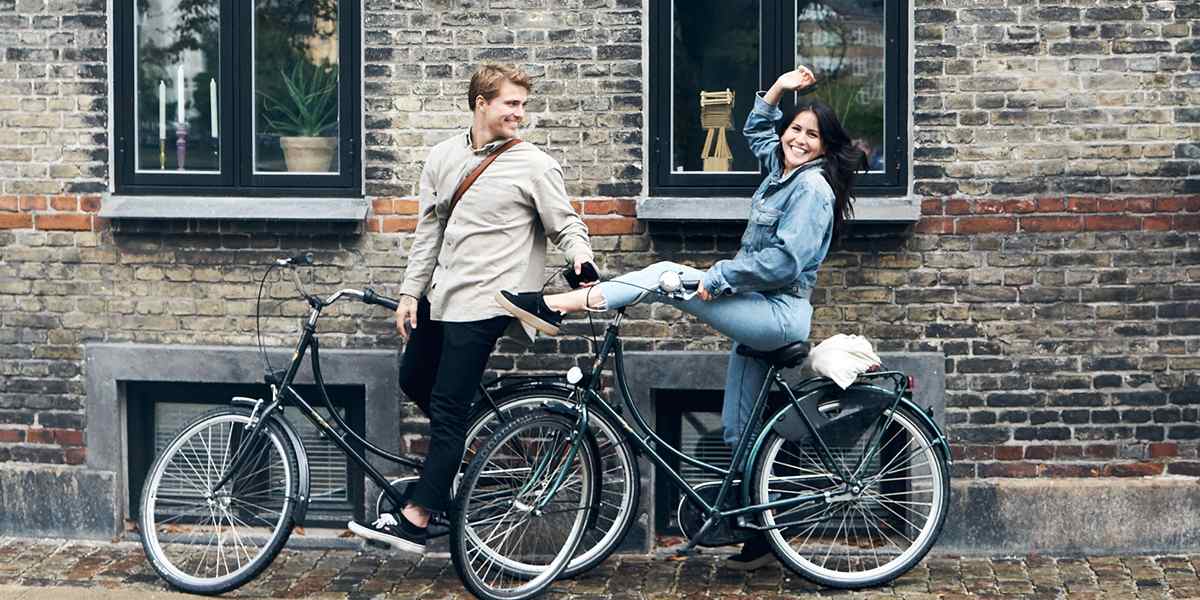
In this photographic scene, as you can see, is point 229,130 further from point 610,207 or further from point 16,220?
point 610,207

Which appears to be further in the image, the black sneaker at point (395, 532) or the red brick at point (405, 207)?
the red brick at point (405, 207)

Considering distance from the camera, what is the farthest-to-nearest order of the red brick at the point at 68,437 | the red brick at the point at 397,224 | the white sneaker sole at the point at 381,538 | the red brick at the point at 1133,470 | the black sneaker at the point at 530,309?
the red brick at the point at 68,437, the red brick at the point at 397,224, the red brick at the point at 1133,470, the white sneaker sole at the point at 381,538, the black sneaker at the point at 530,309

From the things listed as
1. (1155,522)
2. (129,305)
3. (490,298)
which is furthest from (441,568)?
(1155,522)

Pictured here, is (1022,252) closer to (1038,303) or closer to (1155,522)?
(1038,303)

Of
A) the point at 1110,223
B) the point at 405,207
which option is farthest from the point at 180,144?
the point at 1110,223

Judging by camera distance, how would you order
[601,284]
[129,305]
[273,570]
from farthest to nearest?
[129,305]
[273,570]
[601,284]

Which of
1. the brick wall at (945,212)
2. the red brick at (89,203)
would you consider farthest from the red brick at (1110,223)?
the red brick at (89,203)

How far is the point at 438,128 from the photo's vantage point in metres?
7.19

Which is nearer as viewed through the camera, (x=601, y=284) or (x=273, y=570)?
(x=601, y=284)

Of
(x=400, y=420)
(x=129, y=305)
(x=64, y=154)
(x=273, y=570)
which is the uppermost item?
(x=64, y=154)

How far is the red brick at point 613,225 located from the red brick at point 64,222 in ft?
7.25

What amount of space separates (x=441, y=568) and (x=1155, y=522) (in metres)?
2.99

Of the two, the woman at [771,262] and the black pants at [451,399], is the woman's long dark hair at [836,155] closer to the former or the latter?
the woman at [771,262]

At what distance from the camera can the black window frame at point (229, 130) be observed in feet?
24.1
